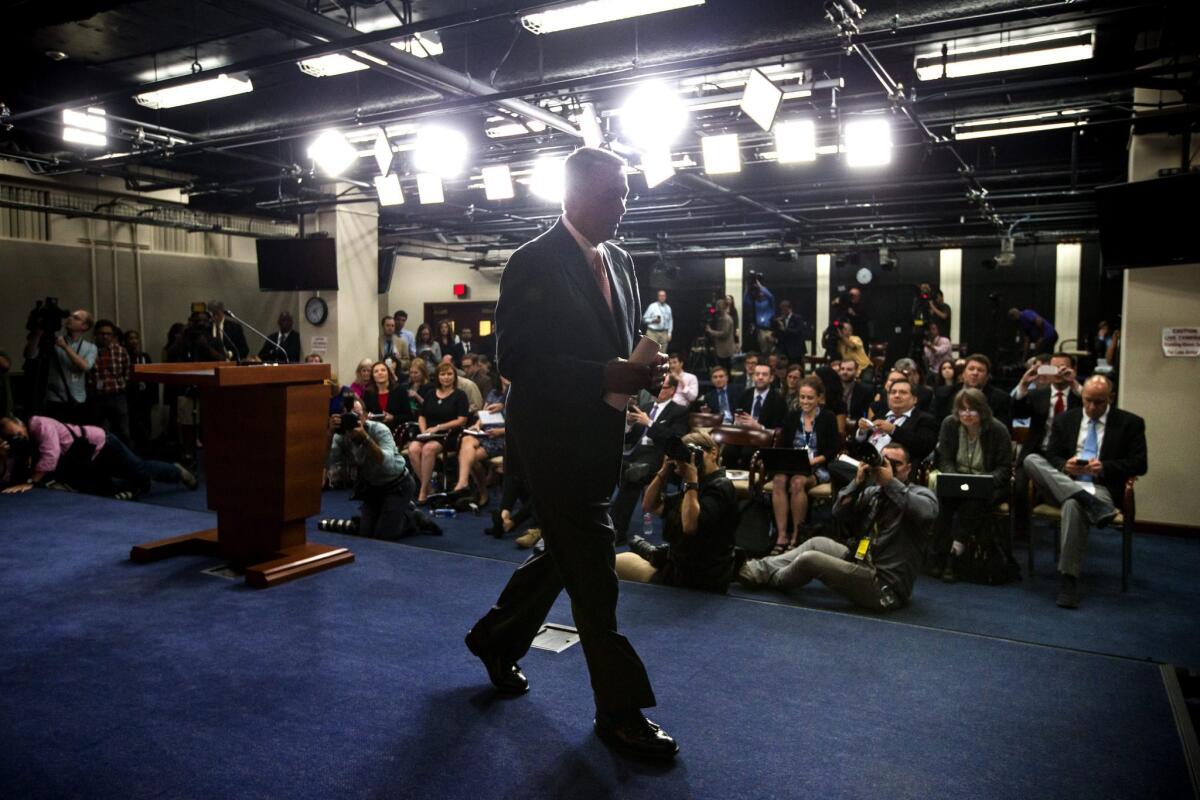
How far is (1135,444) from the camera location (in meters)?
4.54

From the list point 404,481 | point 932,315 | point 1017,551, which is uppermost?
point 932,315

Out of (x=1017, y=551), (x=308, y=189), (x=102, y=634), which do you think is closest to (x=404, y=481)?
(x=102, y=634)

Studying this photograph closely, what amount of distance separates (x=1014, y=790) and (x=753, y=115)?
4.74 m

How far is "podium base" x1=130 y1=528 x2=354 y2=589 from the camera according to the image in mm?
3484

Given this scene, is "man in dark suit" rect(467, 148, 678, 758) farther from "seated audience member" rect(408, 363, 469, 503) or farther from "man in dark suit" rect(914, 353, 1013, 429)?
"seated audience member" rect(408, 363, 469, 503)

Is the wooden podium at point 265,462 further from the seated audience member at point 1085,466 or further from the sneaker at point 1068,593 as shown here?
the seated audience member at point 1085,466

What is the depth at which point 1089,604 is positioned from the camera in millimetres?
4105

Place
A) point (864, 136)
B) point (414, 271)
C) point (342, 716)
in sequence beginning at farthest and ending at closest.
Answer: point (414, 271), point (864, 136), point (342, 716)

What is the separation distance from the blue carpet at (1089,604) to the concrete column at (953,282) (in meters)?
11.6

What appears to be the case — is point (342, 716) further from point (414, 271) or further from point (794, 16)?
point (414, 271)

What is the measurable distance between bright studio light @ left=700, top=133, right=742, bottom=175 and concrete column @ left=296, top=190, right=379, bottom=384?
5.38m

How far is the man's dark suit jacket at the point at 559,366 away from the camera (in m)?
2.03

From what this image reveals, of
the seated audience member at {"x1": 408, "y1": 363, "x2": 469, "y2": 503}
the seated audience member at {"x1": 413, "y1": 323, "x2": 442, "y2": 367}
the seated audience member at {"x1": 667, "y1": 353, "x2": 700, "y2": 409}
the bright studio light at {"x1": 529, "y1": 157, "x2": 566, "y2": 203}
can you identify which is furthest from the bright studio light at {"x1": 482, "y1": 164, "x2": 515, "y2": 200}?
the seated audience member at {"x1": 413, "y1": 323, "x2": 442, "y2": 367}

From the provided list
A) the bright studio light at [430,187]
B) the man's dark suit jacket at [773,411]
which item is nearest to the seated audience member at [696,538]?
the man's dark suit jacket at [773,411]
